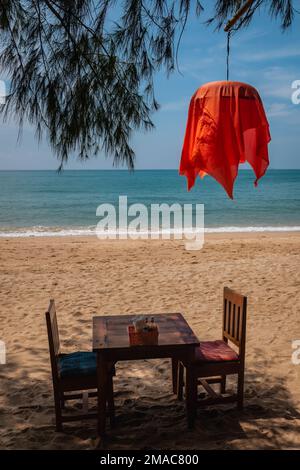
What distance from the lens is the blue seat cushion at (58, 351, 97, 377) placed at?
3.07 metres

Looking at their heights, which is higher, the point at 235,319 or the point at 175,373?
the point at 235,319

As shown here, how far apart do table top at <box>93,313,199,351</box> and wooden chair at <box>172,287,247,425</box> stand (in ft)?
0.65

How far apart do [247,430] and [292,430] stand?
314 mm

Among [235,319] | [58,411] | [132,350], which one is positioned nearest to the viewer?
→ [132,350]

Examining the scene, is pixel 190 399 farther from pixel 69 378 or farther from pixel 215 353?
pixel 69 378

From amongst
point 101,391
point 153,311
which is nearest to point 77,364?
point 101,391

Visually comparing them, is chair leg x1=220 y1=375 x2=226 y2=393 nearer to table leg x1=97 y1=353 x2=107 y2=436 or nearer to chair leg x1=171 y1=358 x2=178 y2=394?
chair leg x1=171 y1=358 x2=178 y2=394

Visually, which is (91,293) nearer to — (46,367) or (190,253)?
(46,367)

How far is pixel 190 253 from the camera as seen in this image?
34.4 ft

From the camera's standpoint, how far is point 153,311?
237 inches

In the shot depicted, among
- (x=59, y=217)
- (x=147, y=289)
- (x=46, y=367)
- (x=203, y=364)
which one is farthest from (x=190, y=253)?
(x=59, y=217)

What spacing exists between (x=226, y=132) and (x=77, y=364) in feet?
6.18

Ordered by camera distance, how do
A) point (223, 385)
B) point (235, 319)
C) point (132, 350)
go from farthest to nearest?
point (223, 385), point (235, 319), point (132, 350)

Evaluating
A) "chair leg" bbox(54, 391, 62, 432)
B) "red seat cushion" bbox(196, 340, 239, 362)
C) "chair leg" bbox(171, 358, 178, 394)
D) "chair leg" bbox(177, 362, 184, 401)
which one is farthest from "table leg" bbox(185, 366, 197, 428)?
"chair leg" bbox(54, 391, 62, 432)
